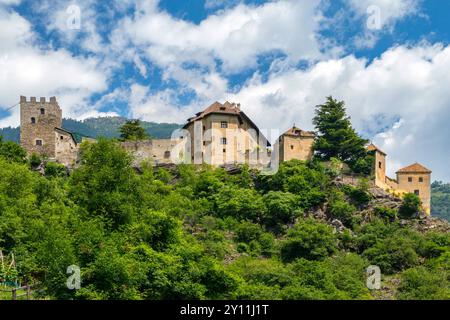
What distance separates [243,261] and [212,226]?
24.7 ft

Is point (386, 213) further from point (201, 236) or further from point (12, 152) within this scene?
point (12, 152)

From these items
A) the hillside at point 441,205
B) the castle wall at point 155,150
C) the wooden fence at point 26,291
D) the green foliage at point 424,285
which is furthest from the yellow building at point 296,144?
the hillside at point 441,205

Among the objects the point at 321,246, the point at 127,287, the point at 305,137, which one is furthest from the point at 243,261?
the point at 305,137

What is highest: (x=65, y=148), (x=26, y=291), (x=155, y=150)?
(x=65, y=148)

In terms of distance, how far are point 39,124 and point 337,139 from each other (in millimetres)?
31787

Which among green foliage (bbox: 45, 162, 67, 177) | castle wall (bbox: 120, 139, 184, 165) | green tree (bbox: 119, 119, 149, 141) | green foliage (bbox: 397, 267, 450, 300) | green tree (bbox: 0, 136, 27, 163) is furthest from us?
green tree (bbox: 119, 119, 149, 141)

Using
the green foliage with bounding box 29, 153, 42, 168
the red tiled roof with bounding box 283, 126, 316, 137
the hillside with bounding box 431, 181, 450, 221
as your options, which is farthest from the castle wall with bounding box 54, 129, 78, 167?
the hillside with bounding box 431, 181, 450, 221

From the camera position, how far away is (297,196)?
183ft

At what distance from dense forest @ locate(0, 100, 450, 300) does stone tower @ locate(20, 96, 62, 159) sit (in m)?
3.75

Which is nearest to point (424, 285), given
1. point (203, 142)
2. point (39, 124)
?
point (203, 142)

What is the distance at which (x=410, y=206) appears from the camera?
181 feet

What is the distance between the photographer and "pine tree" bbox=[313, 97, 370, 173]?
60438 millimetres

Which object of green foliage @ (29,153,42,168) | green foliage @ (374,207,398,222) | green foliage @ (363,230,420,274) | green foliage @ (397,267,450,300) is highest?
green foliage @ (29,153,42,168)

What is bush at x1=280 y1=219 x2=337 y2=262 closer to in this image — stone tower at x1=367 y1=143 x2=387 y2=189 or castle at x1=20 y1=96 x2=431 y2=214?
stone tower at x1=367 y1=143 x2=387 y2=189
